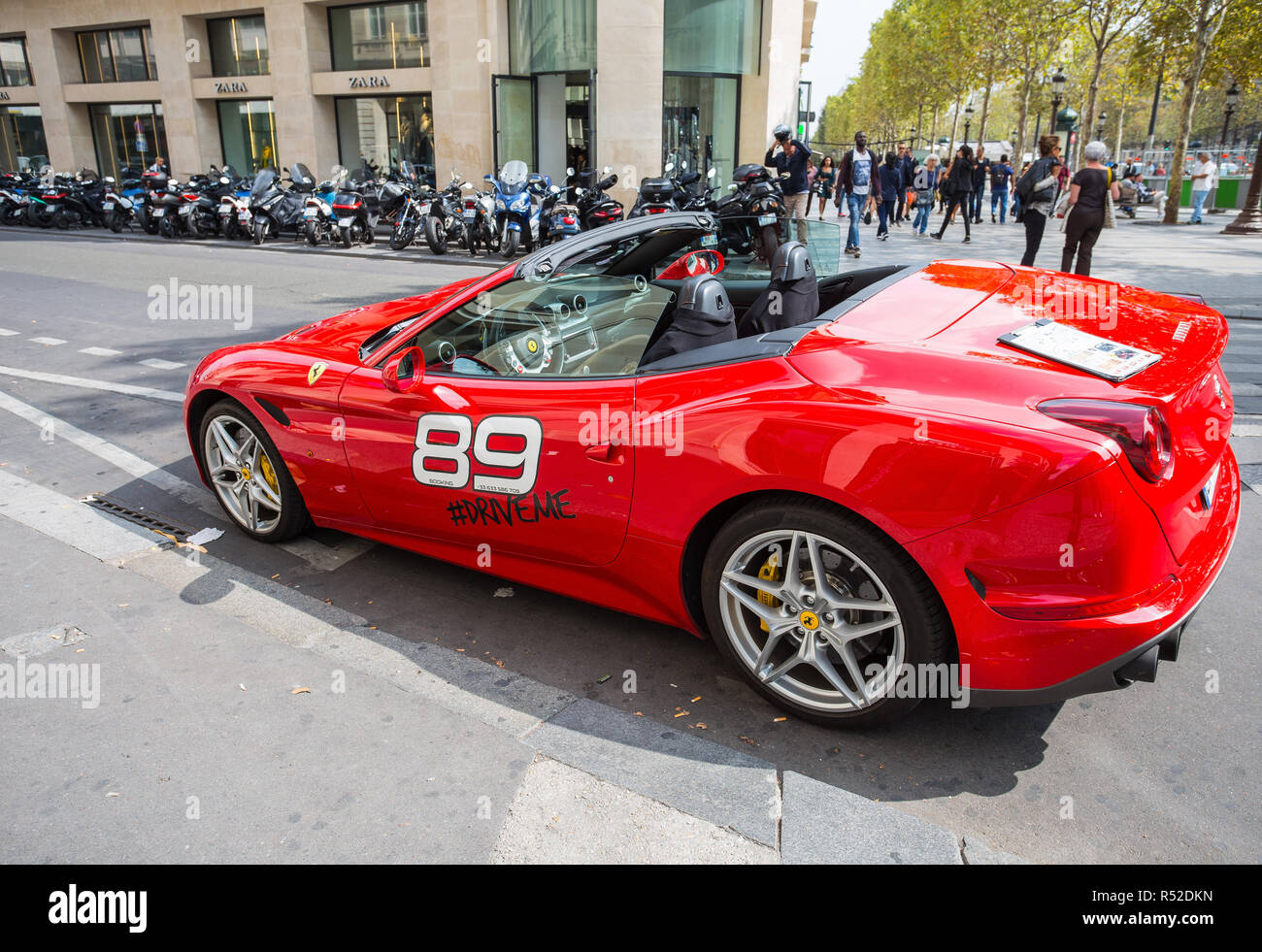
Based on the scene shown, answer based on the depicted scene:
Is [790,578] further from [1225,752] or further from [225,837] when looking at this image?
[225,837]

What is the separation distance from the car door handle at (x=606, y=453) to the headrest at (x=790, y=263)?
114 cm

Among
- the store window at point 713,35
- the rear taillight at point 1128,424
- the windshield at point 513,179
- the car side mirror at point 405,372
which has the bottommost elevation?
the car side mirror at point 405,372

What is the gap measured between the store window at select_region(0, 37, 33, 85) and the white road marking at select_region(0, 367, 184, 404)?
35393 mm

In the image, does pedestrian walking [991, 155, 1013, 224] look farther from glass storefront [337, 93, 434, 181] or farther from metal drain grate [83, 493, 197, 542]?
metal drain grate [83, 493, 197, 542]

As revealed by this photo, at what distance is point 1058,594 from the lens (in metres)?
2.33

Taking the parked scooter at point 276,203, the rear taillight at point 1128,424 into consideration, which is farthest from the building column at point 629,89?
the rear taillight at point 1128,424

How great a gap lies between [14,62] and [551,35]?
86.6ft

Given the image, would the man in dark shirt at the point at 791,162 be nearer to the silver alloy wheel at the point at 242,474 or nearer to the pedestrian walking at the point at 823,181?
the pedestrian walking at the point at 823,181

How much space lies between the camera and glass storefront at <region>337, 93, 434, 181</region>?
2539 centimetres

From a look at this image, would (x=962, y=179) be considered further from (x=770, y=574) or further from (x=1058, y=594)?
(x=1058, y=594)

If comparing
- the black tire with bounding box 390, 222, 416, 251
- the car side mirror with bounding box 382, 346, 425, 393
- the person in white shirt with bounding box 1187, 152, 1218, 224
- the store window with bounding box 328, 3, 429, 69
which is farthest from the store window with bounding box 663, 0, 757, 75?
the car side mirror with bounding box 382, 346, 425, 393

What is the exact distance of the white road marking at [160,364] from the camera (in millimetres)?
7791

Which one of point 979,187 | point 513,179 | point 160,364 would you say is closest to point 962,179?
point 979,187
